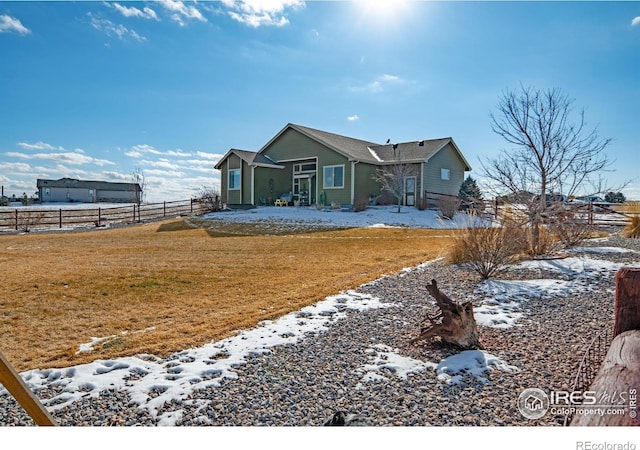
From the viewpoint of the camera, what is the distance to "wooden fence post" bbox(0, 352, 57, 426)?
163 centimetres

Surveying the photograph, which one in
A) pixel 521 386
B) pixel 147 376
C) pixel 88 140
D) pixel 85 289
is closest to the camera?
pixel 521 386

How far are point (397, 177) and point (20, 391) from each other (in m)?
19.9

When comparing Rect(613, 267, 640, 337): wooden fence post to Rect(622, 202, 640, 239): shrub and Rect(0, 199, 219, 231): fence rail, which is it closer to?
Rect(622, 202, 640, 239): shrub

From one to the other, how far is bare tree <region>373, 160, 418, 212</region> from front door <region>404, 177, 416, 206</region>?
318mm

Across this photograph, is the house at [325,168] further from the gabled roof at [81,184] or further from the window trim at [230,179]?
the gabled roof at [81,184]

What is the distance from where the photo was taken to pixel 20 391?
172 cm

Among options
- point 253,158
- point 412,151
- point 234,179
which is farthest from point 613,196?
point 234,179

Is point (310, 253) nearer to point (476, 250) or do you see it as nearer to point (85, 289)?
point (476, 250)

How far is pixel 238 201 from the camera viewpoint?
24.2m

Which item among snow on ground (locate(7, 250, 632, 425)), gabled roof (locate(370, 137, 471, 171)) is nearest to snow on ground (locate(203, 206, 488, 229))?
gabled roof (locate(370, 137, 471, 171))

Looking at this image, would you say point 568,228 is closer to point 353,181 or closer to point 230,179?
point 353,181

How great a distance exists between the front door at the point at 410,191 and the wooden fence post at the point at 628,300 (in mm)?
18864

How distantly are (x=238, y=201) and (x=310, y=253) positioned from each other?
1523cm
